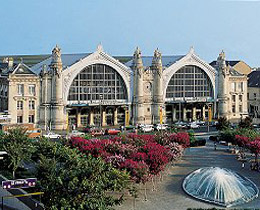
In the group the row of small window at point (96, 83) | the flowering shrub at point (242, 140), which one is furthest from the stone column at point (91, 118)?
the flowering shrub at point (242, 140)

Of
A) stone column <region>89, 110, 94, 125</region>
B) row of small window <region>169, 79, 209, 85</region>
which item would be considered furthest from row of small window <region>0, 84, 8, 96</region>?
row of small window <region>169, 79, 209, 85</region>

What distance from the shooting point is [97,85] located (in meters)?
79.0

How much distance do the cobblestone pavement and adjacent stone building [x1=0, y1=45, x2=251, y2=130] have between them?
76.6 feet

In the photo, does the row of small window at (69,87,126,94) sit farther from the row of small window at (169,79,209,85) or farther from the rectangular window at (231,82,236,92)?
the rectangular window at (231,82,236,92)

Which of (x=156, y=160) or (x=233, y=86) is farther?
(x=233, y=86)

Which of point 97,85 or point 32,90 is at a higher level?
point 97,85

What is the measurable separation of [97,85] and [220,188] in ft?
145

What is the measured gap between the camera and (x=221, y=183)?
126 ft

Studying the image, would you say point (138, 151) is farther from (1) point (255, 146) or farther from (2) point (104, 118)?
(2) point (104, 118)

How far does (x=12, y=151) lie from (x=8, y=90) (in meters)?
31.2

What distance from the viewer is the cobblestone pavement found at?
117 feet

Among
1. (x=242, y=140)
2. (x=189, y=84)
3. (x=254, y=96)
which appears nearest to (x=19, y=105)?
Answer: (x=189, y=84)

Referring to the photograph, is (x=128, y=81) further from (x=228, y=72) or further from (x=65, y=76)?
(x=228, y=72)

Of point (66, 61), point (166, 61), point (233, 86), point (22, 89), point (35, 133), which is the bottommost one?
point (35, 133)
